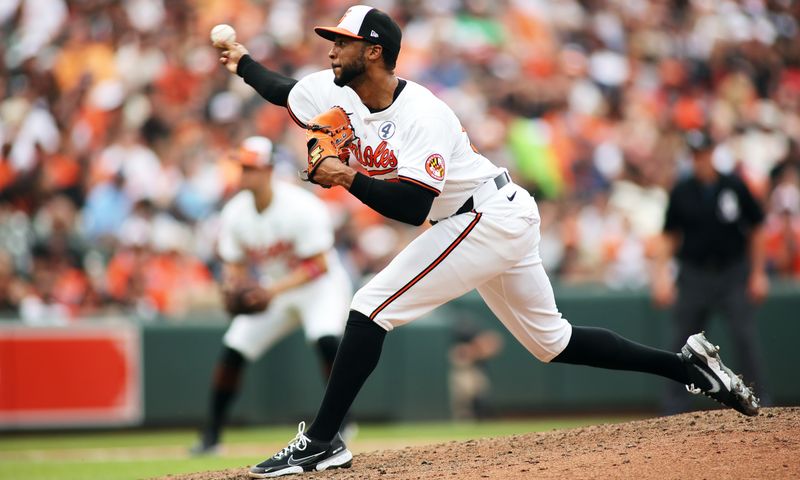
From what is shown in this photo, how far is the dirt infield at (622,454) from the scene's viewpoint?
4.75m

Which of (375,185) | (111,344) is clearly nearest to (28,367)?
(111,344)

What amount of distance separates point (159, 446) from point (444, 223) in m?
5.19

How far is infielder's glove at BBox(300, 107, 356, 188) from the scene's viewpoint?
15.8 feet

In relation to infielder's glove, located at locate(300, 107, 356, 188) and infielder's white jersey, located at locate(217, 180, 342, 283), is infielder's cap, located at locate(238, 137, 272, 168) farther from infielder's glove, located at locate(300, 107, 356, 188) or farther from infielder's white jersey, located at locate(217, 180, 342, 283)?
infielder's glove, located at locate(300, 107, 356, 188)

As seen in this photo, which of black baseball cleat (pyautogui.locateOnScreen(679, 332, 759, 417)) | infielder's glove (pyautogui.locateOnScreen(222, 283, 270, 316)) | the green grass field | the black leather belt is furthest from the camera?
infielder's glove (pyautogui.locateOnScreen(222, 283, 270, 316))

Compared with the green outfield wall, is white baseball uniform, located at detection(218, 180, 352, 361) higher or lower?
higher

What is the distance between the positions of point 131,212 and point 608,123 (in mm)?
6462

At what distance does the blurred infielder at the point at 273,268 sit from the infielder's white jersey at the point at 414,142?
295 centimetres

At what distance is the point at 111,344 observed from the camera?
10328mm

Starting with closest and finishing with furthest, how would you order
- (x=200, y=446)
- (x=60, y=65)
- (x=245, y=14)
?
(x=200, y=446), (x=60, y=65), (x=245, y=14)

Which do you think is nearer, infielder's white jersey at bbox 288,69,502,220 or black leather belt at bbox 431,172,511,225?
infielder's white jersey at bbox 288,69,502,220

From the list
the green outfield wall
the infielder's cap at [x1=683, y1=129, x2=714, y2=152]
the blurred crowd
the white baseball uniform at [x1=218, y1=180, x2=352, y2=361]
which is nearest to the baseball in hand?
the white baseball uniform at [x1=218, y1=180, x2=352, y2=361]

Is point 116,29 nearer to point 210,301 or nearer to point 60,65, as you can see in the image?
point 60,65

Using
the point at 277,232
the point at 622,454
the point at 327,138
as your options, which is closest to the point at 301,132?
the point at 277,232
